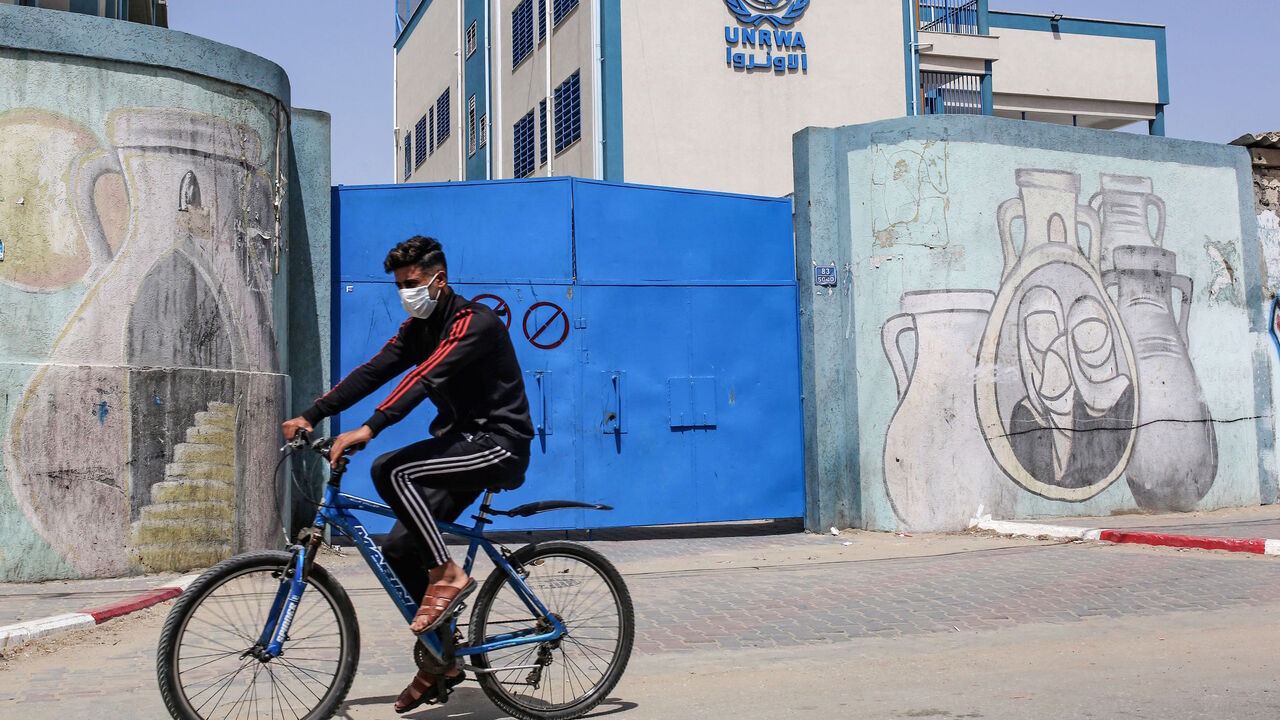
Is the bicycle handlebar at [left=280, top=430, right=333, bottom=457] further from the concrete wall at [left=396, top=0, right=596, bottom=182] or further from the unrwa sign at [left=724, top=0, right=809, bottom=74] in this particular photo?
the unrwa sign at [left=724, top=0, right=809, bottom=74]

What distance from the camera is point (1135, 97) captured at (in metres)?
35.0

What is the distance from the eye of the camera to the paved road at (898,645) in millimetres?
4984

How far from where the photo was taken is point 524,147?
95.1ft

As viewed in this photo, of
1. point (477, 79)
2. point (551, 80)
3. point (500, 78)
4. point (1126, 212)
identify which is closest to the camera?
point (1126, 212)

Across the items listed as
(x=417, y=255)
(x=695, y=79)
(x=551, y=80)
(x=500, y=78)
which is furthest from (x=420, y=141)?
(x=417, y=255)

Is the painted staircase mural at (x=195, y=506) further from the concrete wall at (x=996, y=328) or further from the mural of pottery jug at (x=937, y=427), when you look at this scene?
the mural of pottery jug at (x=937, y=427)

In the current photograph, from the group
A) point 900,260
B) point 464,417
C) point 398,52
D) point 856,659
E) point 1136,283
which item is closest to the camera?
point 464,417

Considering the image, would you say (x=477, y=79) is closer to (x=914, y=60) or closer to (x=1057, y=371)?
(x=914, y=60)

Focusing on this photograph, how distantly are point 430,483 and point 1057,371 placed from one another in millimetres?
9042

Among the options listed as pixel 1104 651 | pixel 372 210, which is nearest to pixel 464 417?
pixel 1104 651

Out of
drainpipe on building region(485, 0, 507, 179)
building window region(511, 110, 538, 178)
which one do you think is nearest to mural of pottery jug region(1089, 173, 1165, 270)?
building window region(511, 110, 538, 178)

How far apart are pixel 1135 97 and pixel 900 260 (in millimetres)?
27111

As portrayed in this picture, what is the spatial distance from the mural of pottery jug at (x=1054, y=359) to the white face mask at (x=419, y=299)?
26.0ft

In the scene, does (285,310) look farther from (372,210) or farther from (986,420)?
(986,420)
